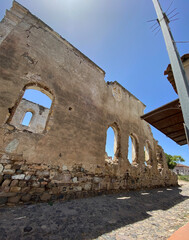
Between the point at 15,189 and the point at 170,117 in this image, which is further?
the point at 170,117

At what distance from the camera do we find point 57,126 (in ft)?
13.4

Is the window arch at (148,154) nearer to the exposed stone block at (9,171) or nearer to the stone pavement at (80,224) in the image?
the stone pavement at (80,224)

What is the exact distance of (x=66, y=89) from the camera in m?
4.79

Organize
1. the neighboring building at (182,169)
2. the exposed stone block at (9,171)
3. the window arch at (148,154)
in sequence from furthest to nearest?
the neighboring building at (182,169) → the window arch at (148,154) → the exposed stone block at (9,171)

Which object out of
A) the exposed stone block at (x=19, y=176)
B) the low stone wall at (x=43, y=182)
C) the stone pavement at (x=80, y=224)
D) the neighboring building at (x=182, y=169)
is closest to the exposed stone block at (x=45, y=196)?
the low stone wall at (x=43, y=182)

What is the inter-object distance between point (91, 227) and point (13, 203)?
2.03 metres

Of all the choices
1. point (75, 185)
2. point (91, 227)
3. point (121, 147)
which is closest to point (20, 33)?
point (75, 185)

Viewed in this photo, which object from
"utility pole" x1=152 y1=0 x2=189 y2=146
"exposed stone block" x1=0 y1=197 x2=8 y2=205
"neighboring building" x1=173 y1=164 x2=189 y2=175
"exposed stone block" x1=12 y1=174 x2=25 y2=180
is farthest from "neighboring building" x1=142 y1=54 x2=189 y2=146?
"neighboring building" x1=173 y1=164 x2=189 y2=175

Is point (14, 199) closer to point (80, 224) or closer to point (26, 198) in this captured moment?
point (26, 198)

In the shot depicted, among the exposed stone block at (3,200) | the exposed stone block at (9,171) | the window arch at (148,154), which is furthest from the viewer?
the window arch at (148,154)

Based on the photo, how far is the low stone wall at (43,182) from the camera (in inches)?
113

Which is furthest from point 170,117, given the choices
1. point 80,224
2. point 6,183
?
point 6,183

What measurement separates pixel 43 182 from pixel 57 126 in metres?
1.76

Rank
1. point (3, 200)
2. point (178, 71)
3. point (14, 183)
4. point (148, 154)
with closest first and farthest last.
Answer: point (178, 71) → point (3, 200) → point (14, 183) → point (148, 154)
